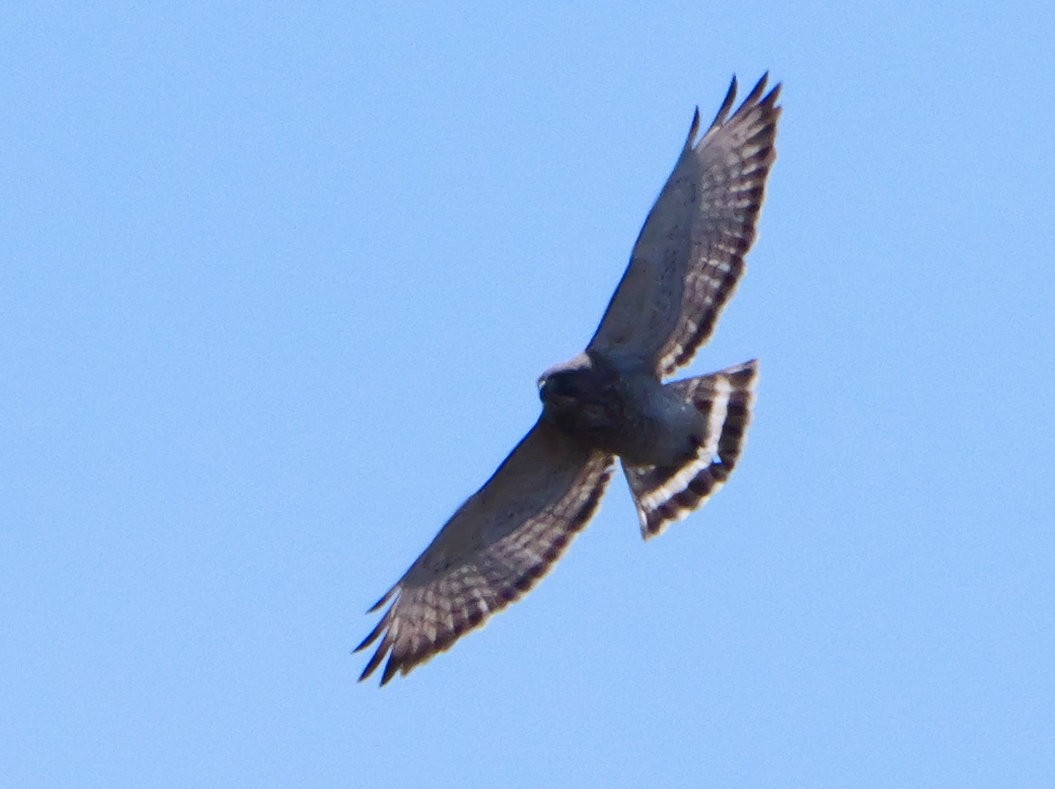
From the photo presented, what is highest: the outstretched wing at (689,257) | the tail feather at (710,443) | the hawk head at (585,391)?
the outstretched wing at (689,257)

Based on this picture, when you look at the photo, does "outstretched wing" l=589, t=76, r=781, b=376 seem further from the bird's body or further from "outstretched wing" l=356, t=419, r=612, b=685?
"outstretched wing" l=356, t=419, r=612, b=685

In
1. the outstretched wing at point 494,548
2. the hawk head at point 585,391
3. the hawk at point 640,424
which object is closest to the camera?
the hawk head at point 585,391

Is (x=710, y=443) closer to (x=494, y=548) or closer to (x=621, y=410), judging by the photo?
(x=621, y=410)

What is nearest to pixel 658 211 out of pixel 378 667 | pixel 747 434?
pixel 747 434

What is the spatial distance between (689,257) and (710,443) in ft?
3.35

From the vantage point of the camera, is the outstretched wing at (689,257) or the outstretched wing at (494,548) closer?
the outstretched wing at (689,257)

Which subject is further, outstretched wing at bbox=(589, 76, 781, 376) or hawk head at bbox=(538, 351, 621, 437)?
outstretched wing at bbox=(589, 76, 781, 376)

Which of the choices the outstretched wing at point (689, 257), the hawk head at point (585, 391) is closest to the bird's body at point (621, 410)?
the hawk head at point (585, 391)

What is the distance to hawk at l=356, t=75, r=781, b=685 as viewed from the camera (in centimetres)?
1159

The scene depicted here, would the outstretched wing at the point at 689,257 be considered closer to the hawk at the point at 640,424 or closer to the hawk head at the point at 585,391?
the hawk at the point at 640,424

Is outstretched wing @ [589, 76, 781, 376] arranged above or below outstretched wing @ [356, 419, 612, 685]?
above

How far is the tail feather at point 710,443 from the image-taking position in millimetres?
11852

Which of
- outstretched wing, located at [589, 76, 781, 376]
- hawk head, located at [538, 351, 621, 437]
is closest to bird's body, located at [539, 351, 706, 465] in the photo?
hawk head, located at [538, 351, 621, 437]

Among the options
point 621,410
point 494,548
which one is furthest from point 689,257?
point 494,548
